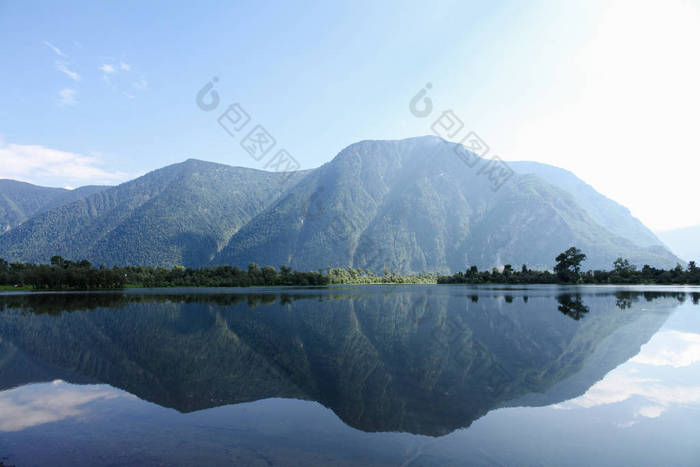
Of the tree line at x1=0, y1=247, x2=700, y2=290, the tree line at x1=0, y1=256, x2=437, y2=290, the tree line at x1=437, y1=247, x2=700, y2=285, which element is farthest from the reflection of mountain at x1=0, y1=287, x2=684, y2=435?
the tree line at x1=437, y1=247, x2=700, y2=285

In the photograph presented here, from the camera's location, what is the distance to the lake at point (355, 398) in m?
8.33

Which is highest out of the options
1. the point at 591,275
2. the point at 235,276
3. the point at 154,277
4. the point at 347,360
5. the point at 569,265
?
the point at 154,277

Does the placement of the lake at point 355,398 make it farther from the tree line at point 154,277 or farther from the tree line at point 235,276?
the tree line at point 235,276

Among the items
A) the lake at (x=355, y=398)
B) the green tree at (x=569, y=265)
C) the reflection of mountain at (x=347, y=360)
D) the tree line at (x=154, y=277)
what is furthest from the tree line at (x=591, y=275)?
the lake at (x=355, y=398)

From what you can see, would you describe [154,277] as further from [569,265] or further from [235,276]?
[569,265]

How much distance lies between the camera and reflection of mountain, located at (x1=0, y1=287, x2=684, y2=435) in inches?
476

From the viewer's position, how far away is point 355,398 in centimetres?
1217

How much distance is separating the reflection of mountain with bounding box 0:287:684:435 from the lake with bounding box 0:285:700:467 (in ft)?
0.36

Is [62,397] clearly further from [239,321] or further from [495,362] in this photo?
[239,321]

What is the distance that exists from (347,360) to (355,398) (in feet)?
18.2

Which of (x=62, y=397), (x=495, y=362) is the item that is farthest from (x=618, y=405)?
(x=62, y=397)

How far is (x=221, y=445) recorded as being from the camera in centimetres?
872

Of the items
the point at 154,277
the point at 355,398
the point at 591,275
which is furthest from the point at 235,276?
the point at 355,398

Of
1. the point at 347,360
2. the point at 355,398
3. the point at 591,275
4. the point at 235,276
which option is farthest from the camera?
the point at 235,276
